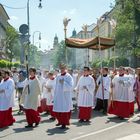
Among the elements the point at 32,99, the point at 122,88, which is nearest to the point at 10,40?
the point at 122,88

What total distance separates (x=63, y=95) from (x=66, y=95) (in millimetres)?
98

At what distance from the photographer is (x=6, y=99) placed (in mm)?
13289

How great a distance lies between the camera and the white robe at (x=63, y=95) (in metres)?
12.8

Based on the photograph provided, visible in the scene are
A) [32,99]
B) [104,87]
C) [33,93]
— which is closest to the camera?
[32,99]

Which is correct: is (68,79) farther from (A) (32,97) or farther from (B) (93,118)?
(B) (93,118)

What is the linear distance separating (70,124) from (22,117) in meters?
2.77

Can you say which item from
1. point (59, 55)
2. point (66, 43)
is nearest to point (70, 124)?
point (66, 43)

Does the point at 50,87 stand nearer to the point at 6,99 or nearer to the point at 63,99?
the point at 6,99

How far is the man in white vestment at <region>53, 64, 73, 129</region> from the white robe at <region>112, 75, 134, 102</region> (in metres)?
2.78

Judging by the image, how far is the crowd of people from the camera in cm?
1293

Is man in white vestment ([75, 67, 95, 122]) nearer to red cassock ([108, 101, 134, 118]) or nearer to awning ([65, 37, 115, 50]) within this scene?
red cassock ([108, 101, 134, 118])

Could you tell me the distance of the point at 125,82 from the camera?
1505 cm

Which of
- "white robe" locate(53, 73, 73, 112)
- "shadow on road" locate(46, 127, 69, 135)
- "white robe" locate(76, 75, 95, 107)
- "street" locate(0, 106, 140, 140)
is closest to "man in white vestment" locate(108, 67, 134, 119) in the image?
"street" locate(0, 106, 140, 140)

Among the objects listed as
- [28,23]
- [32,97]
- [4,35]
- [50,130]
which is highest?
[4,35]
